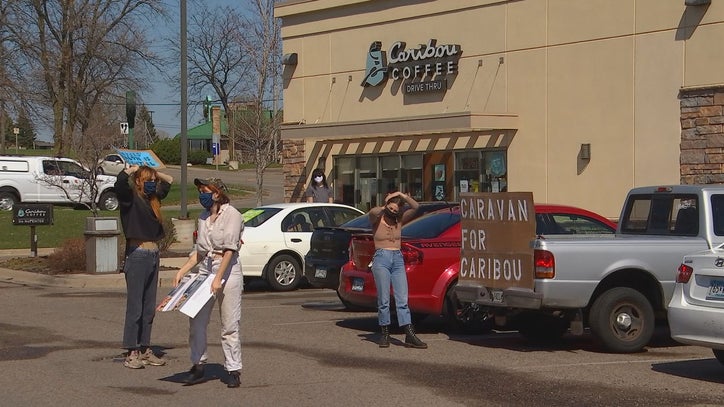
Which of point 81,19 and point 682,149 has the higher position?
point 81,19

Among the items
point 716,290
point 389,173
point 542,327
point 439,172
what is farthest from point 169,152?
point 716,290

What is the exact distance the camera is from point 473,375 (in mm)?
9531

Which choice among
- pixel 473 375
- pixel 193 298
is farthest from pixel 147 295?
pixel 473 375

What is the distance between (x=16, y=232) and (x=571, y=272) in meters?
21.2

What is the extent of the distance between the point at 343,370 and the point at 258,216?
820cm

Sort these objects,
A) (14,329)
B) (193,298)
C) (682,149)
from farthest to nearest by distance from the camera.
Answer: (682,149) → (14,329) → (193,298)

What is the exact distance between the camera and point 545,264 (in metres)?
10.6

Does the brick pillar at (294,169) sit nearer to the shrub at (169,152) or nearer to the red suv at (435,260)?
the red suv at (435,260)

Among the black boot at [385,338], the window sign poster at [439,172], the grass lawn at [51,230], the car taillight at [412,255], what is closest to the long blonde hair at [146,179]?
the black boot at [385,338]

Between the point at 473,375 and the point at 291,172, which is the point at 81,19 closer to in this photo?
the point at 291,172

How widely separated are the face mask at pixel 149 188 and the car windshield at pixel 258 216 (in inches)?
293

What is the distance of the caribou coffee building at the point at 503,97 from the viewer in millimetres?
20688

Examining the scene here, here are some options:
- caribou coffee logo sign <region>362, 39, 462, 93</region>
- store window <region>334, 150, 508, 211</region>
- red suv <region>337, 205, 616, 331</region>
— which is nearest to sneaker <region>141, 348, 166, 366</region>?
red suv <region>337, 205, 616, 331</region>

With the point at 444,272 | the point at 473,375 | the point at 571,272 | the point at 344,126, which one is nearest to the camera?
the point at 473,375
